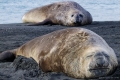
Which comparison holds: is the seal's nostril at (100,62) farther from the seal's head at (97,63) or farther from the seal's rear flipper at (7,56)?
the seal's rear flipper at (7,56)

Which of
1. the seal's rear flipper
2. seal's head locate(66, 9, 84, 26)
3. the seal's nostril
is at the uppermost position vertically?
seal's head locate(66, 9, 84, 26)

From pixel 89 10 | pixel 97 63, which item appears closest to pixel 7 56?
pixel 97 63

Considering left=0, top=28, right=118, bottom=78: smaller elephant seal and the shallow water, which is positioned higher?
the shallow water

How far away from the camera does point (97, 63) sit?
4.50m

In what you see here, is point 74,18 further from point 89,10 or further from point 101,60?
point 89,10

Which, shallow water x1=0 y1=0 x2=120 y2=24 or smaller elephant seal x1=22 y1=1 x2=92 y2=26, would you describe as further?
shallow water x1=0 y1=0 x2=120 y2=24

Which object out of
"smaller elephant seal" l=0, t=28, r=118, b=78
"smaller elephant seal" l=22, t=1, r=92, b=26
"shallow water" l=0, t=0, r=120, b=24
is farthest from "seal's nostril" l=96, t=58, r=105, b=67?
"shallow water" l=0, t=0, r=120, b=24

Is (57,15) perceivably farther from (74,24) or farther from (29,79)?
(29,79)

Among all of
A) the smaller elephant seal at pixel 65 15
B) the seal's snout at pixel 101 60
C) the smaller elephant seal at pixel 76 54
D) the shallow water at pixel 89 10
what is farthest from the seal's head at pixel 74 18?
the seal's snout at pixel 101 60

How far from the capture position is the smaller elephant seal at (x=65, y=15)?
11766 millimetres

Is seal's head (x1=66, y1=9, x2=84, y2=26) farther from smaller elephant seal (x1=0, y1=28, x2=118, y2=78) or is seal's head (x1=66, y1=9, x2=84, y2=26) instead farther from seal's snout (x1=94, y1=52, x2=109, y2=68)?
seal's snout (x1=94, y1=52, x2=109, y2=68)

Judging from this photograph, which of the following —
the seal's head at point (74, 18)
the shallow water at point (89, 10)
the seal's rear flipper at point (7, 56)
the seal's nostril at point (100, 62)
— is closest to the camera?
the seal's nostril at point (100, 62)

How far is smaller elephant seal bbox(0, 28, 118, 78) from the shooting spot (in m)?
4.58

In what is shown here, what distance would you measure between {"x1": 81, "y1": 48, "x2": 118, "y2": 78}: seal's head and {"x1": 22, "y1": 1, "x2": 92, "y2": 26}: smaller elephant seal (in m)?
6.90
